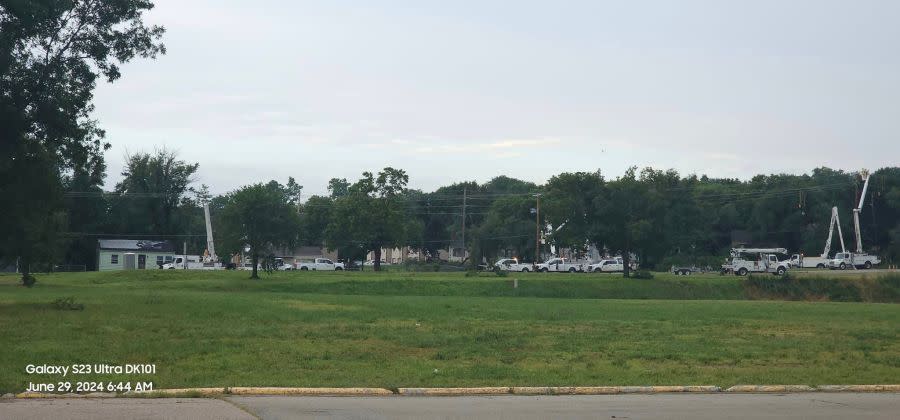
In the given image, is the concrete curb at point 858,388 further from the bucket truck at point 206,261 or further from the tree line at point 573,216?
the bucket truck at point 206,261

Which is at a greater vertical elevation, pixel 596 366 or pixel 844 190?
pixel 844 190

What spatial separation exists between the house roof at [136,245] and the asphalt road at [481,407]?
103135 millimetres

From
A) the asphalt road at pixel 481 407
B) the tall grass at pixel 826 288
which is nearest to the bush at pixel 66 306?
the asphalt road at pixel 481 407

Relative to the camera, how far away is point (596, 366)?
66.5 feet

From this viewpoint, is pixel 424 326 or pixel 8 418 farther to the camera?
pixel 424 326

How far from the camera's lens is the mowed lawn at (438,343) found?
18438mm

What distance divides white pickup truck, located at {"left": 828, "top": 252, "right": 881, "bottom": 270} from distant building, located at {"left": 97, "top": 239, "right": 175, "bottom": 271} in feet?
252

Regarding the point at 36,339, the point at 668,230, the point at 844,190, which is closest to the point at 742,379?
the point at 36,339

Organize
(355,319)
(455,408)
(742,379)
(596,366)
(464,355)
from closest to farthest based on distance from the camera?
1. (455,408)
2. (742,379)
3. (596,366)
4. (464,355)
5. (355,319)

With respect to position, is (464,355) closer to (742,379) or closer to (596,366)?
(596,366)

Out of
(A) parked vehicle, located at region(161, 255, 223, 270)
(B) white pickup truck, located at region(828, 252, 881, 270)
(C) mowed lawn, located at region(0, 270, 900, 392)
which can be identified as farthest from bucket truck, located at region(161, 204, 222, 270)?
(B) white pickup truck, located at region(828, 252, 881, 270)

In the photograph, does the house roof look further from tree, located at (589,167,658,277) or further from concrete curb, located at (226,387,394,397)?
concrete curb, located at (226,387,394,397)

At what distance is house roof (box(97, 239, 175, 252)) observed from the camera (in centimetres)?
11156

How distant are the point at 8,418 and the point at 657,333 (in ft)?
65.7
